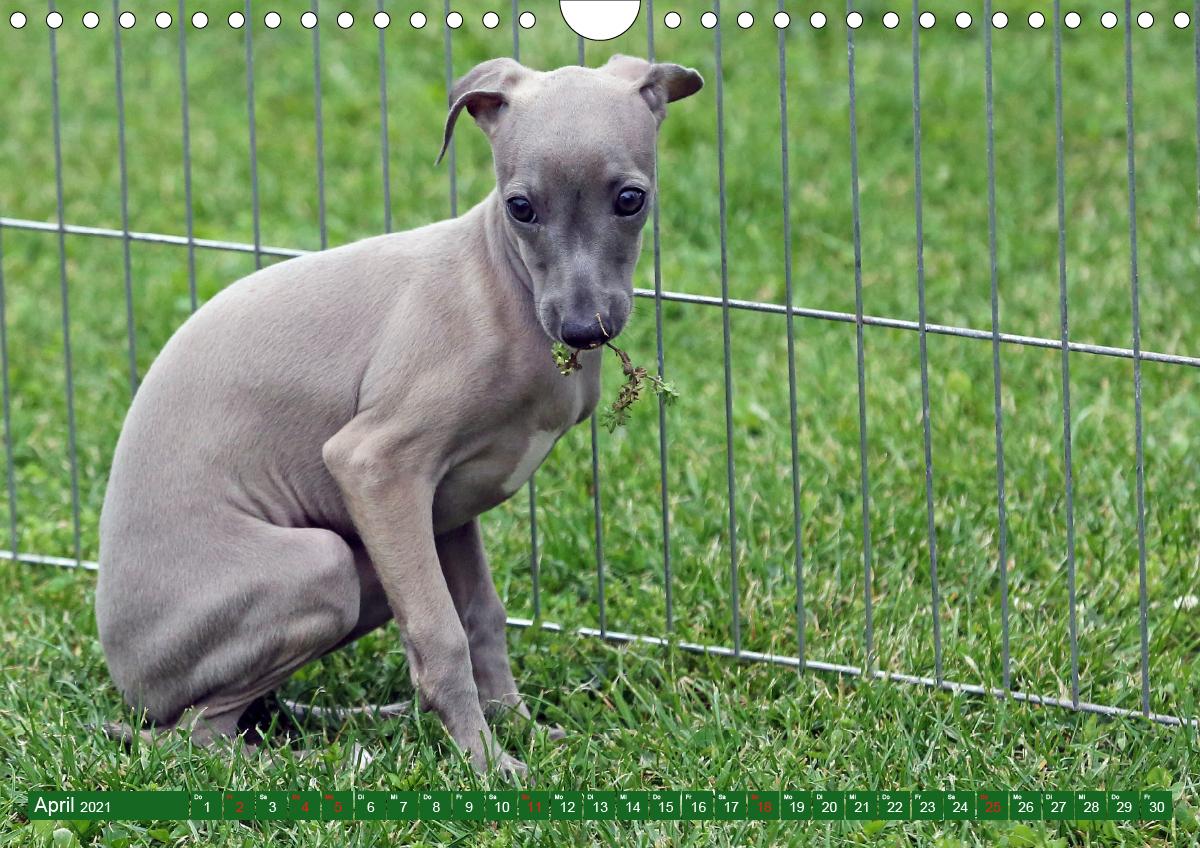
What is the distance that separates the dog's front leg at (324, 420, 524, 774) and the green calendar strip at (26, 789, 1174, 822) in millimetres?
195

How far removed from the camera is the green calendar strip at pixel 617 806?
13.3 ft

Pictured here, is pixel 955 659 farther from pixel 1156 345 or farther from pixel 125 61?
pixel 125 61

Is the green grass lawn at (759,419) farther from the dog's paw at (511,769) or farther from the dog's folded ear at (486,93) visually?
the dog's folded ear at (486,93)

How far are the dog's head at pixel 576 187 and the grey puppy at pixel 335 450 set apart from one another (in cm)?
4

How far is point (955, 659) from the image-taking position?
4.79 metres

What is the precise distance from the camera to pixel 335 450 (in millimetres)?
4090

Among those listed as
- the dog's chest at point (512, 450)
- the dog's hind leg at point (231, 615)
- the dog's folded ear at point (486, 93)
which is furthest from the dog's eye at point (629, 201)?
the dog's hind leg at point (231, 615)

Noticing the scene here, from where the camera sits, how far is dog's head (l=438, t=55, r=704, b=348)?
371 centimetres

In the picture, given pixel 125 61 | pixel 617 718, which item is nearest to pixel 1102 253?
pixel 617 718

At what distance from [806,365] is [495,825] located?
2.98m

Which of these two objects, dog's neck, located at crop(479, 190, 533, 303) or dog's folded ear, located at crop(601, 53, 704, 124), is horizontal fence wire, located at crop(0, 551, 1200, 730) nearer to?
dog's neck, located at crop(479, 190, 533, 303)

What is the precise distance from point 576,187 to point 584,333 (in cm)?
32

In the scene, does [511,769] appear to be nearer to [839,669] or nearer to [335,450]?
[335,450]

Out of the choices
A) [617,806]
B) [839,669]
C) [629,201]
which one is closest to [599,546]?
[839,669]
